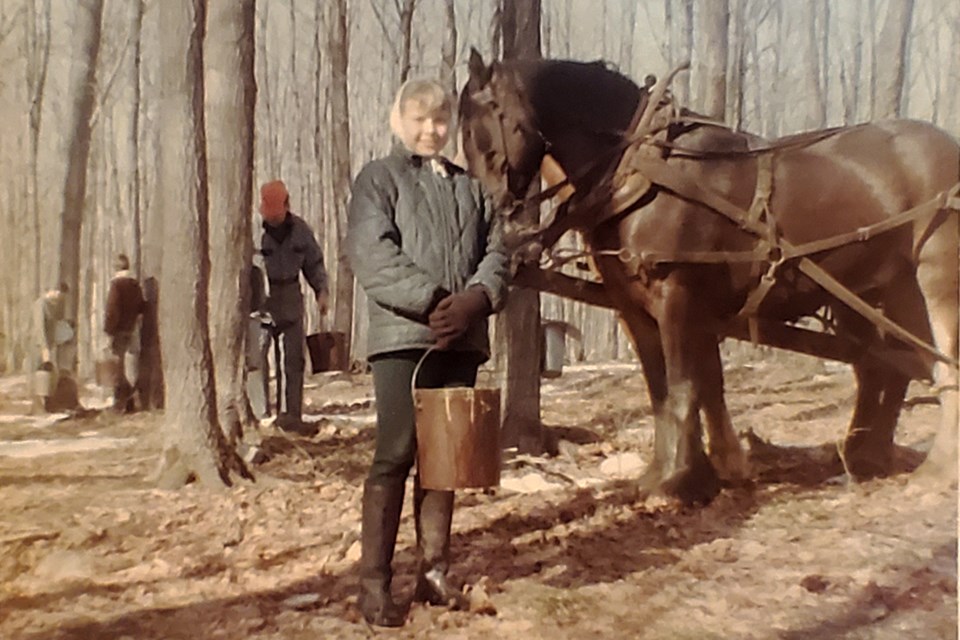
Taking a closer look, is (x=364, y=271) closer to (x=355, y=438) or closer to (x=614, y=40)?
(x=355, y=438)

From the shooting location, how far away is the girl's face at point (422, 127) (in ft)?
6.73

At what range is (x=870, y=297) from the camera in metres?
2.89

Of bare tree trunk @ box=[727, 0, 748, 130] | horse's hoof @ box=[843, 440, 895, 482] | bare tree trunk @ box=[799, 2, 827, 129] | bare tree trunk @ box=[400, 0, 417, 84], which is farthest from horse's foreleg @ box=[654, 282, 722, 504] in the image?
bare tree trunk @ box=[400, 0, 417, 84]

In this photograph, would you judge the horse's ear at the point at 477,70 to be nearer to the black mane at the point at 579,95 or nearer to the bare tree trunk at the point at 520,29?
the black mane at the point at 579,95

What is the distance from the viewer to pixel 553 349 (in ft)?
11.8

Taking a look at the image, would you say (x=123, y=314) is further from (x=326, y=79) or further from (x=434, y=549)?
(x=434, y=549)

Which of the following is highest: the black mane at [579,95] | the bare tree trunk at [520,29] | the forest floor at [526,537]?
the bare tree trunk at [520,29]

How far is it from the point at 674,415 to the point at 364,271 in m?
1.32

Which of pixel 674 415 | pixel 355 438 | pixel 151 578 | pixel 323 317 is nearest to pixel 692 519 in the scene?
pixel 674 415

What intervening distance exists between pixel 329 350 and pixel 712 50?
5.15ft

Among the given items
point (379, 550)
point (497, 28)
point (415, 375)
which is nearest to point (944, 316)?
point (415, 375)

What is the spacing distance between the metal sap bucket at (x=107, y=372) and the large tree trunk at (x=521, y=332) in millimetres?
1265

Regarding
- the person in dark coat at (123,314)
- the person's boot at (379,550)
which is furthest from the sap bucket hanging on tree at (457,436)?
the person in dark coat at (123,314)

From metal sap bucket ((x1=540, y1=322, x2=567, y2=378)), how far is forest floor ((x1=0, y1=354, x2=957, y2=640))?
19cm
